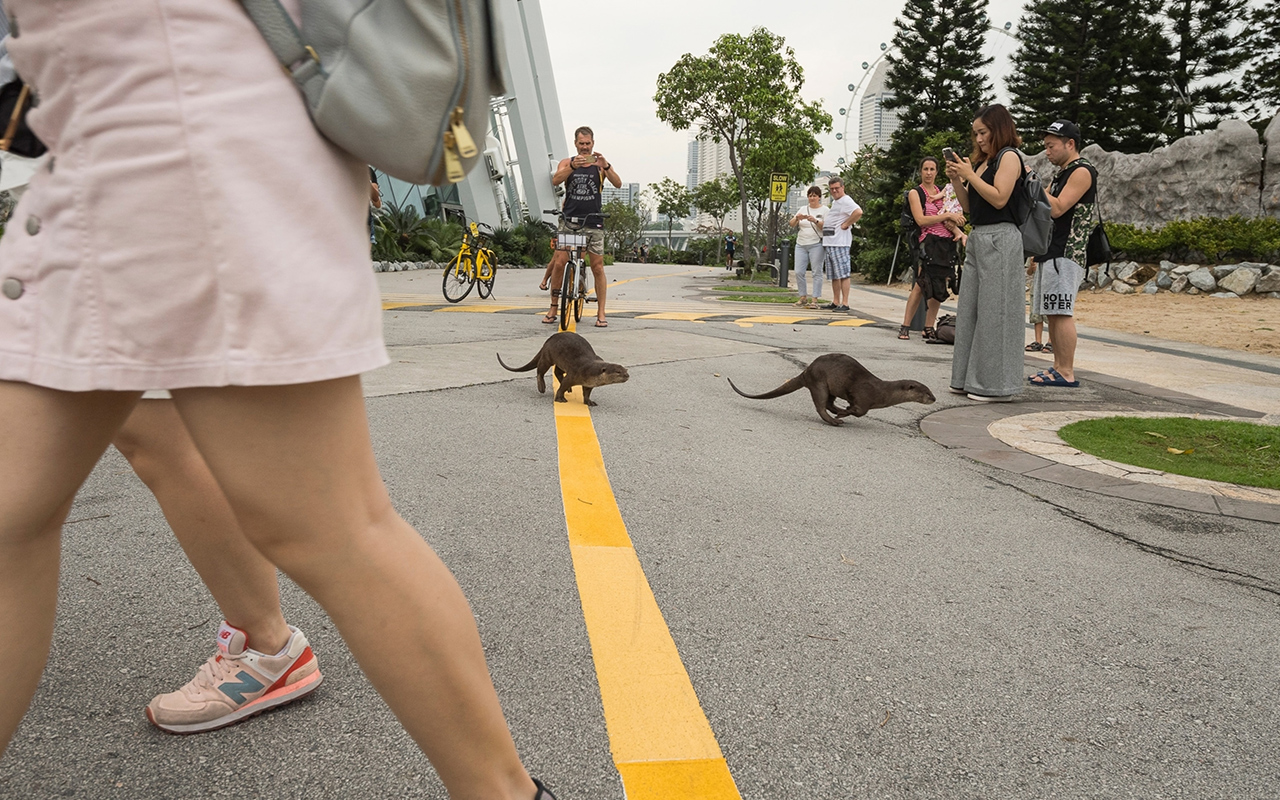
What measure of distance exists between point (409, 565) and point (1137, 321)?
16.1 metres

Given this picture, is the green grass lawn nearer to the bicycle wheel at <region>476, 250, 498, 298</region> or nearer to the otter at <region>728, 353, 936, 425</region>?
the otter at <region>728, 353, 936, 425</region>

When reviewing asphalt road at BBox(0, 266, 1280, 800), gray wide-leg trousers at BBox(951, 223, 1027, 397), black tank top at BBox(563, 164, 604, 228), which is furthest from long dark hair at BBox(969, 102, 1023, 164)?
black tank top at BBox(563, 164, 604, 228)

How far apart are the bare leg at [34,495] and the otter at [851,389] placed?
4423 millimetres

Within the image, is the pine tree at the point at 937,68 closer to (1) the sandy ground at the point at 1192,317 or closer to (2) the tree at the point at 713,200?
(1) the sandy ground at the point at 1192,317

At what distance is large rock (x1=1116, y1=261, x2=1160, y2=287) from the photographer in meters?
20.5

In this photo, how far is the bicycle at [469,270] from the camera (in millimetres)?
13289

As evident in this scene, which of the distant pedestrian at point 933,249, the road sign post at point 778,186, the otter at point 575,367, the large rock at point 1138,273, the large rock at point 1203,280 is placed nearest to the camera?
the otter at point 575,367

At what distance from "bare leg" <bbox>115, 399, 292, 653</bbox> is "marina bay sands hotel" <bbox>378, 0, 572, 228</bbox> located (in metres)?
30.8

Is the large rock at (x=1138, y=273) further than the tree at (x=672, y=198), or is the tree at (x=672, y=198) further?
the tree at (x=672, y=198)

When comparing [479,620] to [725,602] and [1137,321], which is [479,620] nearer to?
[725,602]

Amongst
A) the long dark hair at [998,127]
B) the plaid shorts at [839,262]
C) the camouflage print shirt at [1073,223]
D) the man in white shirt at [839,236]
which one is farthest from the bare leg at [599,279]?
the plaid shorts at [839,262]

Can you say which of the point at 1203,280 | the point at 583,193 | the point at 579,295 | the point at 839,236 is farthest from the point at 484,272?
the point at 1203,280

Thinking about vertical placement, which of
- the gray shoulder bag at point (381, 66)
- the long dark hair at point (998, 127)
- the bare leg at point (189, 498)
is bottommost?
the bare leg at point (189, 498)

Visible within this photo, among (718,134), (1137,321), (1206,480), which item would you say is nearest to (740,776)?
(1206,480)
